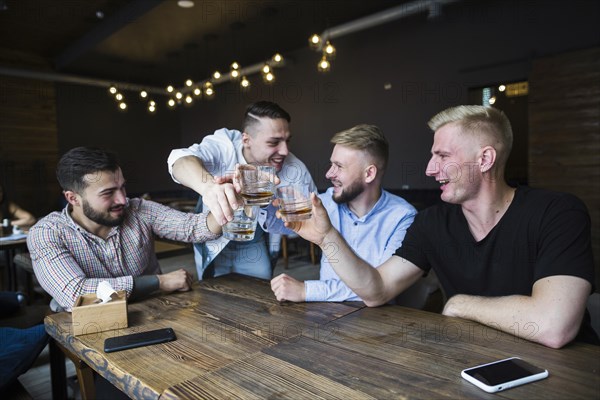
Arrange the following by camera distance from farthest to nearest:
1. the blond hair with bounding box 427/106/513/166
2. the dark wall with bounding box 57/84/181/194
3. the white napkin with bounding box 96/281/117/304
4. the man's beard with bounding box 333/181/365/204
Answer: the dark wall with bounding box 57/84/181/194 → the man's beard with bounding box 333/181/365/204 → the blond hair with bounding box 427/106/513/166 → the white napkin with bounding box 96/281/117/304

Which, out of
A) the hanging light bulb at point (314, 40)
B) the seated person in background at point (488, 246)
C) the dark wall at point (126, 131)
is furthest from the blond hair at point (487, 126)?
the dark wall at point (126, 131)

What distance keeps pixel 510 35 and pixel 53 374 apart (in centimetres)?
562

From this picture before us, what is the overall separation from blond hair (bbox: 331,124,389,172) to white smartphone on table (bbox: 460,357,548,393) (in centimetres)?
128

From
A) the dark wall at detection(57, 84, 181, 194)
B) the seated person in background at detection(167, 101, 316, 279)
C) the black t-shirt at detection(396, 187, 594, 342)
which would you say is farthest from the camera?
the dark wall at detection(57, 84, 181, 194)

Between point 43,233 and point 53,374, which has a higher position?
point 43,233

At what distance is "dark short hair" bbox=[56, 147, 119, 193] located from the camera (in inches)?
73.0

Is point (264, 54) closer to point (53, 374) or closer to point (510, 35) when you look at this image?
point (510, 35)

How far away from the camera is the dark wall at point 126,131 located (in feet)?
27.7

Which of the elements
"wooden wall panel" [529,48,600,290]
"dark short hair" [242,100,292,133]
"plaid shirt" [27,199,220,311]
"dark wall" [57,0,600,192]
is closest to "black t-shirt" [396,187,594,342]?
"dark short hair" [242,100,292,133]

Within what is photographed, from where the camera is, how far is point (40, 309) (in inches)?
91.2

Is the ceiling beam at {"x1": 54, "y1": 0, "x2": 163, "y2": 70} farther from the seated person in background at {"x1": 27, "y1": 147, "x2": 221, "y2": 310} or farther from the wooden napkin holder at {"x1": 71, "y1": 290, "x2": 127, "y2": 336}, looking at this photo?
the wooden napkin holder at {"x1": 71, "y1": 290, "x2": 127, "y2": 336}

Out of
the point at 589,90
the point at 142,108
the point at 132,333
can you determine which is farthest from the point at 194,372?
the point at 142,108

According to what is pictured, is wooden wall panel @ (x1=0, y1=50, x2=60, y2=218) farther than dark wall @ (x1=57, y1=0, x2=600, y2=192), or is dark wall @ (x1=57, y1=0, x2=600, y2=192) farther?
wooden wall panel @ (x1=0, y1=50, x2=60, y2=218)

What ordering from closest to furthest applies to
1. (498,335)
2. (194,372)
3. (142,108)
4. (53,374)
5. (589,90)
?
(194,372)
(498,335)
(53,374)
(589,90)
(142,108)
